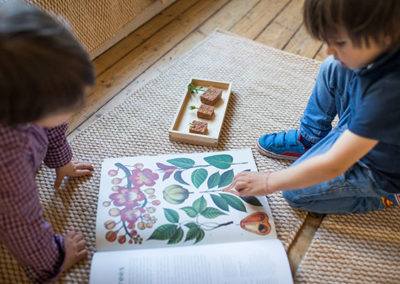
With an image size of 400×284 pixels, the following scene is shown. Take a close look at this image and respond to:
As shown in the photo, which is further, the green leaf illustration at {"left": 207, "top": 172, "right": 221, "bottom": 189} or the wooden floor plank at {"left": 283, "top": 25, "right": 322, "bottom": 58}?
the wooden floor plank at {"left": 283, "top": 25, "right": 322, "bottom": 58}

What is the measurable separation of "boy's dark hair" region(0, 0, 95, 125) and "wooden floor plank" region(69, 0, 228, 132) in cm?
53

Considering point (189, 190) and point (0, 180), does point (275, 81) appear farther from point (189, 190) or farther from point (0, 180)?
point (0, 180)

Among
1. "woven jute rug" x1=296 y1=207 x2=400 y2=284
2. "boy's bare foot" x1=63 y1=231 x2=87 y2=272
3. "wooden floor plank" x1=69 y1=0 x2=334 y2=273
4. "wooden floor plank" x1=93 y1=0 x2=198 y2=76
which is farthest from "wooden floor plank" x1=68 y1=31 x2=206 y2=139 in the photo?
"woven jute rug" x1=296 y1=207 x2=400 y2=284

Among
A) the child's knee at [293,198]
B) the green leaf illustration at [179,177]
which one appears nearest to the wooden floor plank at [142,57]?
the green leaf illustration at [179,177]

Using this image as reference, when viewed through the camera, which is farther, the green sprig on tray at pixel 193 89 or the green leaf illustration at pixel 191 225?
the green sprig on tray at pixel 193 89

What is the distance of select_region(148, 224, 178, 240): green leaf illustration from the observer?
2.59ft

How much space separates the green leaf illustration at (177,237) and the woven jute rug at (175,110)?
0.61 feet

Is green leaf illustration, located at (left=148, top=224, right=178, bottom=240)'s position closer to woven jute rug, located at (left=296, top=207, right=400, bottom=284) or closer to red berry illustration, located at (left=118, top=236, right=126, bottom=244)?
red berry illustration, located at (left=118, top=236, right=126, bottom=244)

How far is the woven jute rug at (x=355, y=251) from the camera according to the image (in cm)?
77

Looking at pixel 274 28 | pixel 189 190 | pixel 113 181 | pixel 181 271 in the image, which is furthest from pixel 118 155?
pixel 274 28

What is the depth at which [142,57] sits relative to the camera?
128cm

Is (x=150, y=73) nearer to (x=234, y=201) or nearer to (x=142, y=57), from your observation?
(x=142, y=57)

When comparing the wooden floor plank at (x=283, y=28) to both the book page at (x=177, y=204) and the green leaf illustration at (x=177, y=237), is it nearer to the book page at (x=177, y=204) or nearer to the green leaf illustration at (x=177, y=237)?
the book page at (x=177, y=204)

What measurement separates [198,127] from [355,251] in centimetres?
53
